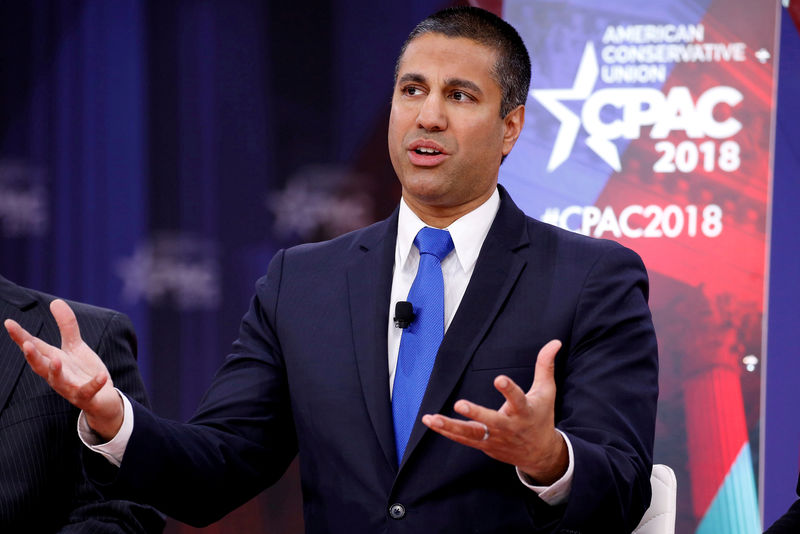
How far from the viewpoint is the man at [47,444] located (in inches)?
87.2

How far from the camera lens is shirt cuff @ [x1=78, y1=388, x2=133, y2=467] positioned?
1858mm

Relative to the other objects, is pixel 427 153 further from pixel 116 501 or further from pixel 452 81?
pixel 116 501

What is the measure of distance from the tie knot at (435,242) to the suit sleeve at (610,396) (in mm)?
306

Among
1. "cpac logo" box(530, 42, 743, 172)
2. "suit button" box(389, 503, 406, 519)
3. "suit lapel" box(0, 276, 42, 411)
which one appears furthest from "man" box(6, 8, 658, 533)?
"cpac logo" box(530, 42, 743, 172)

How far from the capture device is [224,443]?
2066mm

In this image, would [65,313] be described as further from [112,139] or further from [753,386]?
[753,386]

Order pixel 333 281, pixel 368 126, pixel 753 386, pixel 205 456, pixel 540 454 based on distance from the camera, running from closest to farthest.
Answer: pixel 540 454
pixel 205 456
pixel 333 281
pixel 753 386
pixel 368 126

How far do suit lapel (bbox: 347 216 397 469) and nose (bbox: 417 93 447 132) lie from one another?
234 mm

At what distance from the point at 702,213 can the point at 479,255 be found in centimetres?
196

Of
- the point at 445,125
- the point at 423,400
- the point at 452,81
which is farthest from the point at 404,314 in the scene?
the point at 452,81

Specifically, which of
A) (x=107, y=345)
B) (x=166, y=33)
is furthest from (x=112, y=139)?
(x=107, y=345)

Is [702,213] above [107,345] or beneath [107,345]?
above

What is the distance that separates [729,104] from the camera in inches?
150

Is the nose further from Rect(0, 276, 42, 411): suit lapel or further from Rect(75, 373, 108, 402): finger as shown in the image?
Rect(0, 276, 42, 411): suit lapel
